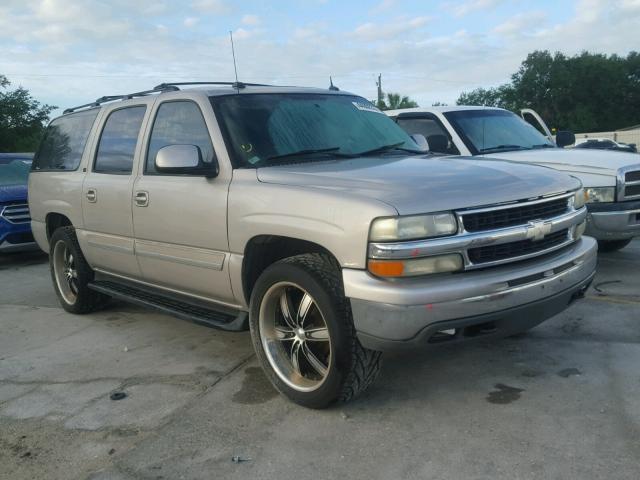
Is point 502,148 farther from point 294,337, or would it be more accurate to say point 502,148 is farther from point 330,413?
point 330,413

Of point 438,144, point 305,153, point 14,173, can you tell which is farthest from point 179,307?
point 14,173

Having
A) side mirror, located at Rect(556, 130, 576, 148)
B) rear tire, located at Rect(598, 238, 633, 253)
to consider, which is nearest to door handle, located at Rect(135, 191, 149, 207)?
rear tire, located at Rect(598, 238, 633, 253)

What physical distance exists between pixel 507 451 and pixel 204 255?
2179 millimetres

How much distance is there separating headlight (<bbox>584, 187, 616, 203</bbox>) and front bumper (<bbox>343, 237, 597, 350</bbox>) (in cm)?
330

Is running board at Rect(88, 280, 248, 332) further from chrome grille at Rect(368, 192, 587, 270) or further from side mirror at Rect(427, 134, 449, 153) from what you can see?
side mirror at Rect(427, 134, 449, 153)

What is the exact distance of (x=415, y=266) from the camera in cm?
304

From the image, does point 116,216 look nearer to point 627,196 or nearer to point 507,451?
point 507,451

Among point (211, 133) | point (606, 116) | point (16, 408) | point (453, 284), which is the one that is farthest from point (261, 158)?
point (606, 116)

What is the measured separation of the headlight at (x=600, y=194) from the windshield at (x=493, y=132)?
121 centimetres

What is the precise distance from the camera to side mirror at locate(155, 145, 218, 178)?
3918mm

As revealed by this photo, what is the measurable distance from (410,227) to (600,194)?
3949 mm

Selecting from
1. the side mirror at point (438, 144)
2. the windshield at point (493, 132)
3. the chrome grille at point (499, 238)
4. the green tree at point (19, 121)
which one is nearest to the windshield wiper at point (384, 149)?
the chrome grille at point (499, 238)

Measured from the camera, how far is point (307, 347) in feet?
12.0

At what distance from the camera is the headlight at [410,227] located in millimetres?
3027
